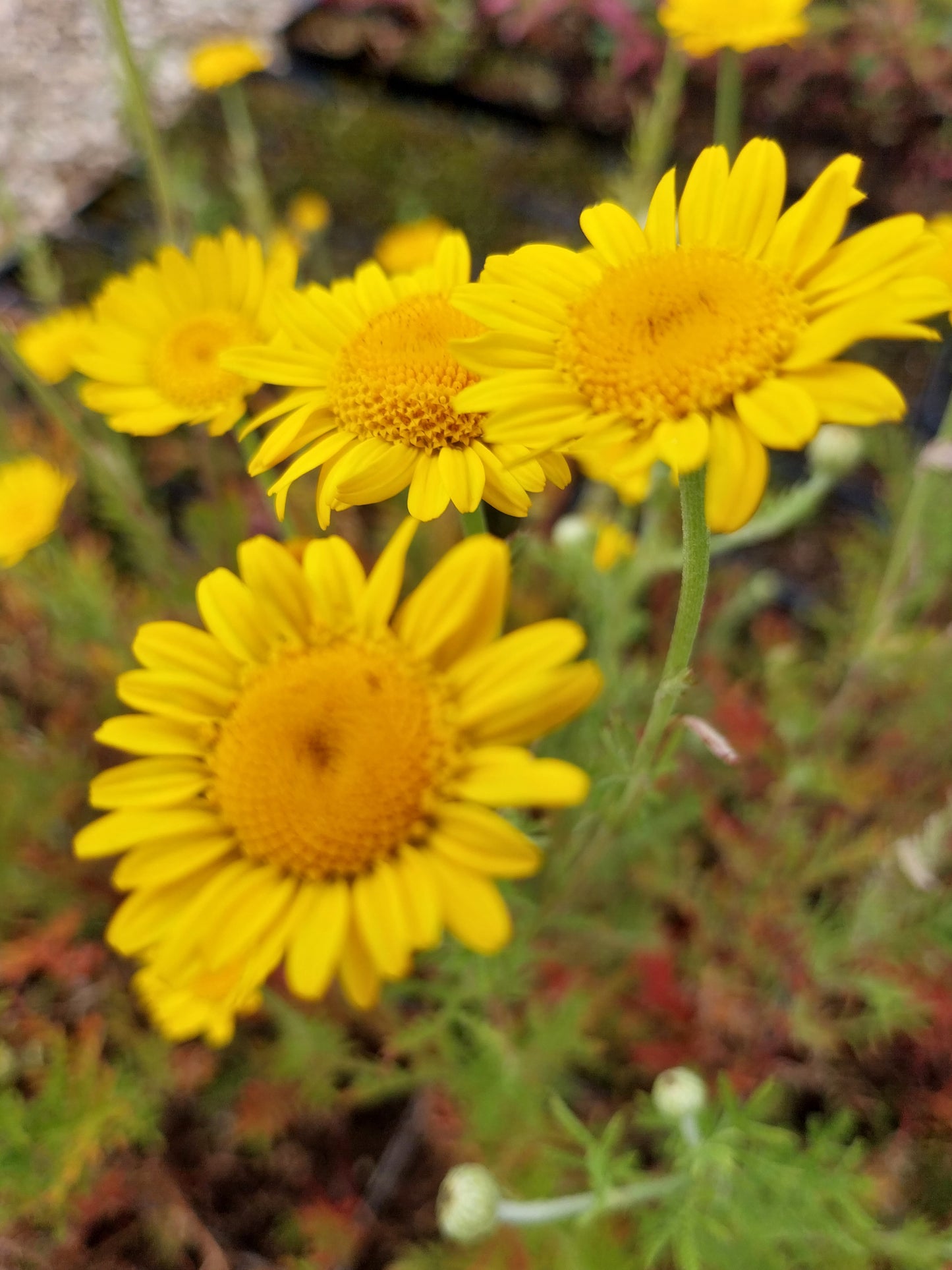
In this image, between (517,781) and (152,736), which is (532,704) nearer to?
(517,781)

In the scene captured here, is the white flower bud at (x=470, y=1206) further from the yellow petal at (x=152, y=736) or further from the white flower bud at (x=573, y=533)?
the white flower bud at (x=573, y=533)

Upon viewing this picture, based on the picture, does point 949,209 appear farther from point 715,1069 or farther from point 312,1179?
point 312,1179

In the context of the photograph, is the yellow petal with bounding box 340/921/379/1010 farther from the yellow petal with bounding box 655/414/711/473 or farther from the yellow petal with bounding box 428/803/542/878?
the yellow petal with bounding box 655/414/711/473

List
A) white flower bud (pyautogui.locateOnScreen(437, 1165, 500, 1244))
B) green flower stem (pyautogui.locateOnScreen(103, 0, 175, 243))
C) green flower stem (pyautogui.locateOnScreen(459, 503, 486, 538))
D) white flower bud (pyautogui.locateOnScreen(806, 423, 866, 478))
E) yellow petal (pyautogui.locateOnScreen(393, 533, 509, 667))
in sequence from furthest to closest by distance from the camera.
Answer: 1. white flower bud (pyautogui.locateOnScreen(806, 423, 866, 478))
2. green flower stem (pyautogui.locateOnScreen(103, 0, 175, 243))
3. white flower bud (pyautogui.locateOnScreen(437, 1165, 500, 1244))
4. green flower stem (pyautogui.locateOnScreen(459, 503, 486, 538))
5. yellow petal (pyautogui.locateOnScreen(393, 533, 509, 667))

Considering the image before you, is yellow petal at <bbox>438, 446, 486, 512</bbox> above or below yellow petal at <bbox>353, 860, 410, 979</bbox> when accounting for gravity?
above

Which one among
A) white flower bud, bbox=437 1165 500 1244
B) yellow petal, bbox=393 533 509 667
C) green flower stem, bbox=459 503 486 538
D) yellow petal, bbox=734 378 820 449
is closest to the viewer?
yellow petal, bbox=734 378 820 449

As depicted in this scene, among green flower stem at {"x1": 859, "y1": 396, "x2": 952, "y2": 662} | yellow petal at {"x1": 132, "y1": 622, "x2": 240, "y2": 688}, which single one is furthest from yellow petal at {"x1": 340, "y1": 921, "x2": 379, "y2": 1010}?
green flower stem at {"x1": 859, "y1": 396, "x2": 952, "y2": 662}

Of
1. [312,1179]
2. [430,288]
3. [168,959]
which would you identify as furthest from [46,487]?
[312,1179]

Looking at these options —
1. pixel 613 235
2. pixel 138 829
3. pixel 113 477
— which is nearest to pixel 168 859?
pixel 138 829
